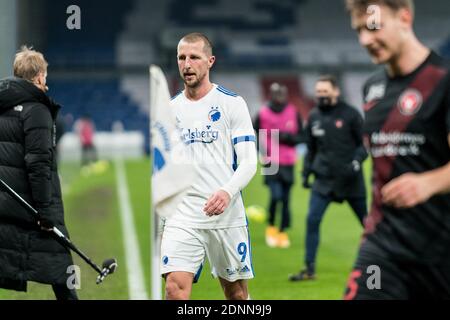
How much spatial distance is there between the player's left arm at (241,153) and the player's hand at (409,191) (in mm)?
A: 2204

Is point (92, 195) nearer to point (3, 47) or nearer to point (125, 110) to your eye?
point (3, 47)

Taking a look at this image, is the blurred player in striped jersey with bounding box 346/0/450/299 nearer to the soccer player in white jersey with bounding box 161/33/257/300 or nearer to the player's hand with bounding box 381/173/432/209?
the player's hand with bounding box 381/173/432/209

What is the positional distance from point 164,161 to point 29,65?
145 centimetres

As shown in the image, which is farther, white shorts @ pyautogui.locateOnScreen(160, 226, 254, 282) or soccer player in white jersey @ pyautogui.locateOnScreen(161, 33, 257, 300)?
soccer player in white jersey @ pyautogui.locateOnScreen(161, 33, 257, 300)

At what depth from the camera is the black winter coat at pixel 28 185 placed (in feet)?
22.7

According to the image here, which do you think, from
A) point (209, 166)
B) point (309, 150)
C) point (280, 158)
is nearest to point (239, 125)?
point (209, 166)

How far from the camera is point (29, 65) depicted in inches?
276

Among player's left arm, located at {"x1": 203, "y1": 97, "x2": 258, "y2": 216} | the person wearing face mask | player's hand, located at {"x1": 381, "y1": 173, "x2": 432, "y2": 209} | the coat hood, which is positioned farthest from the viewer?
the person wearing face mask

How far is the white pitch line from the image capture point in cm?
994

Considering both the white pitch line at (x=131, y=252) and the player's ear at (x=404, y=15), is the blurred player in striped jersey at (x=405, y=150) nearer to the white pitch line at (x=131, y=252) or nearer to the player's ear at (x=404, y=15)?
the player's ear at (x=404, y=15)

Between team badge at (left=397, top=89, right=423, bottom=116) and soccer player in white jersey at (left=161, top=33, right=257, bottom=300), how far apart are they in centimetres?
213

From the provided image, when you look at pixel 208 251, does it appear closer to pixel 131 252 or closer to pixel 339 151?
pixel 339 151

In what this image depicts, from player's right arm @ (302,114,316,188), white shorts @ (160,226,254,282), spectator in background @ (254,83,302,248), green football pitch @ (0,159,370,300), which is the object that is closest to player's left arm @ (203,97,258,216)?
white shorts @ (160,226,254,282)

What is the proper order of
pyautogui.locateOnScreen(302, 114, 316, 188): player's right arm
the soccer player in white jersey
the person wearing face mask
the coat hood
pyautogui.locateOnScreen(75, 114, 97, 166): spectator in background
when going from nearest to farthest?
1. the soccer player in white jersey
2. the coat hood
3. the person wearing face mask
4. pyautogui.locateOnScreen(302, 114, 316, 188): player's right arm
5. pyautogui.locateOnScreen(75, 114, 97, 166): spectator in background
